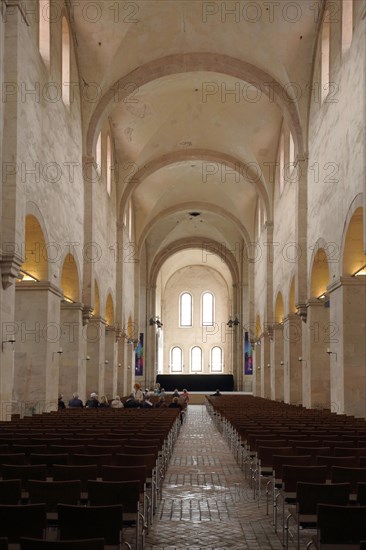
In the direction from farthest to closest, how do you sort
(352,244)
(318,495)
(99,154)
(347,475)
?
(99,154) < (352,244) < (347,475) < (318,495)

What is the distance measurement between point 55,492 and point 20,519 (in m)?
1.19

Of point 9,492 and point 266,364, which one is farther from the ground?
point 266,364

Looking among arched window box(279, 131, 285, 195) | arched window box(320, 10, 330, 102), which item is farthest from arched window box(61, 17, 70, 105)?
arched window box(279, 131, 285, 195)

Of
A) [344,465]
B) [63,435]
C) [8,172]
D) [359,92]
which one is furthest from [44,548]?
[359,92]

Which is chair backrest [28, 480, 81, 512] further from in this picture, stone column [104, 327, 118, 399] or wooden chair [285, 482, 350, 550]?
stone column [104, 327, 118, 399]

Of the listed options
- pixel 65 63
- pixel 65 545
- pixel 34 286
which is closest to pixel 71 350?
pixel 34 286

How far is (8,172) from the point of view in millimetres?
15625

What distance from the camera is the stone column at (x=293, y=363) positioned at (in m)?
28.8

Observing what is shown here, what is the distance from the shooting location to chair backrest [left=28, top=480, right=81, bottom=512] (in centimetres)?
628

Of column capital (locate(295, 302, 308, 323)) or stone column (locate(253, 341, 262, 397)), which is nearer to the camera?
column capital (locate(295, 302, 308, 323))

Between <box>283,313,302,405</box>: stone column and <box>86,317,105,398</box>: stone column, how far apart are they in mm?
7719

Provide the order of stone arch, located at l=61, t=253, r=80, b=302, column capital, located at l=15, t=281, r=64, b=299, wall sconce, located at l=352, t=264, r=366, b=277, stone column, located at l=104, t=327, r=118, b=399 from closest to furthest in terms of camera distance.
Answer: wall sconce, located at l=352, t=264, r=366, b=277 < column capital, located at l=15, t=281, r=64, b=299 < stone arch, located at l=61, t=253, r=80, b=302 < stone column, located at l=104, t=327, r=118, b=399

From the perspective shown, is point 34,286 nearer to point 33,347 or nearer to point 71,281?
point 33,347

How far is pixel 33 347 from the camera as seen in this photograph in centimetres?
1995
